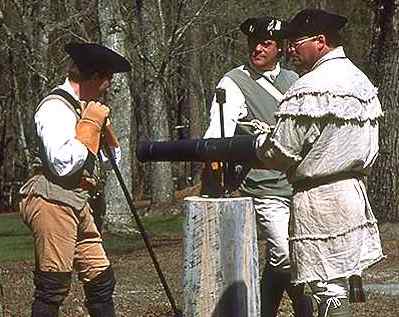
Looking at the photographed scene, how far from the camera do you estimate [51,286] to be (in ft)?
23.1

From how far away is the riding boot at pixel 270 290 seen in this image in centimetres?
751

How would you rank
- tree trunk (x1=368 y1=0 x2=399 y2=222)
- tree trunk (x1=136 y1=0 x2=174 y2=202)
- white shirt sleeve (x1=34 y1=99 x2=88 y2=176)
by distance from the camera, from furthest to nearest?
tree trunk (x1=136 y1=0 x2=174 y2=202) < tree trunk (x1=368 y1=0 x2=399 y2=222) < white shirt sleeve (x1=34 y1=99 x2=88 y2=176)

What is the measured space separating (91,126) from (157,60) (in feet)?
73.7

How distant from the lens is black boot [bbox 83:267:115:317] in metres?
7.44

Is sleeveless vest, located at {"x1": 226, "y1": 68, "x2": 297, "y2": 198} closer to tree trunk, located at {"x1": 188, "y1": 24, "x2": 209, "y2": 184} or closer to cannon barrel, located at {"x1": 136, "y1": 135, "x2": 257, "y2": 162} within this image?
cannon barrel, located at {"x1": 136, "y1": 135, "x2": 257, "y2": 162}

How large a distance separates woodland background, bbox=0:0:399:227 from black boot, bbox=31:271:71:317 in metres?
0.98

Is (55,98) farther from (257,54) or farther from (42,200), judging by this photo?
(257,54)

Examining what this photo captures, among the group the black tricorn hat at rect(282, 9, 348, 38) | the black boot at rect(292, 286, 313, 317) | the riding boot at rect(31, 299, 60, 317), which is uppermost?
the black tricorn hat at rect(282, 9, 348, 38)

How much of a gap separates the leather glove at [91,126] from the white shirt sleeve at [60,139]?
1.9 inches

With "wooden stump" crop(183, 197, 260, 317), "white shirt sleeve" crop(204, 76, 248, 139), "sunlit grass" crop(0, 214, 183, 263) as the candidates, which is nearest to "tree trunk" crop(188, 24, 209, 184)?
"sunlit grass" crop(0, 214, 183, 263)

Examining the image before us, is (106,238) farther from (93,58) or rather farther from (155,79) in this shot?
(93,58)

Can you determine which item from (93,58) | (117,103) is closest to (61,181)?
(93,58)

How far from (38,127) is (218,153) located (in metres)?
2.11

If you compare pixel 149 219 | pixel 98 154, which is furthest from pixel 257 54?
pixel 149 219
